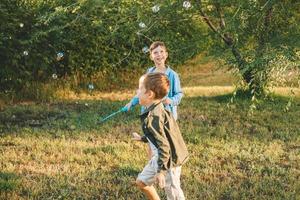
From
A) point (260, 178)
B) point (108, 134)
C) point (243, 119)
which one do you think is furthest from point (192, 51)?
point (260, 178)

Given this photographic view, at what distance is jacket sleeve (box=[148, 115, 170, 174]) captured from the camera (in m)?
4.14

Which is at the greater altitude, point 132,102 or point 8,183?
point 132,102

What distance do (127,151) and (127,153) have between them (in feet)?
0.43

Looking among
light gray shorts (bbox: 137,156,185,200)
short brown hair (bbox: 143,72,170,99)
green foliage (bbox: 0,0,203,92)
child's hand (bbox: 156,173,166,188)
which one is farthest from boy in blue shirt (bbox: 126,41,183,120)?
green foliage (bbox: 0,0,203,92)

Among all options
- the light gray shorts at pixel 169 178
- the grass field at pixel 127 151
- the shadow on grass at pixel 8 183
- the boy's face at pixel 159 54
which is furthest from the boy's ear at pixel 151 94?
the shadow on grass at pixel 8 183

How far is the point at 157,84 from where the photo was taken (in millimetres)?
4305

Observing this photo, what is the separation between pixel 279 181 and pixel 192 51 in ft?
16.8

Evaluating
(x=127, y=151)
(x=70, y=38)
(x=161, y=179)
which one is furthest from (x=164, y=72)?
(x=70, y=38)

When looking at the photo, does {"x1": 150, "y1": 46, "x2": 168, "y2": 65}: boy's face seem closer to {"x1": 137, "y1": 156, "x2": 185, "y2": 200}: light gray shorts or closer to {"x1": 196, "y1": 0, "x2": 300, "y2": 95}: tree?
{"x1": 196, "y1": 0, "x2": 300, "y2": 95}: tree

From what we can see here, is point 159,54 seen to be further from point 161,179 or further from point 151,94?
point 161,179

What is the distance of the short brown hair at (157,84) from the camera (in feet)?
14.1

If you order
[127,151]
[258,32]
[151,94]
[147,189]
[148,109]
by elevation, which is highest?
[258,32]

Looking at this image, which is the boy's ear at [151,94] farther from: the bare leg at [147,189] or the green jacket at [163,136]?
the bare leg at [147,189]

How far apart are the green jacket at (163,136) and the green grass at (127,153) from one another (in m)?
1.31
